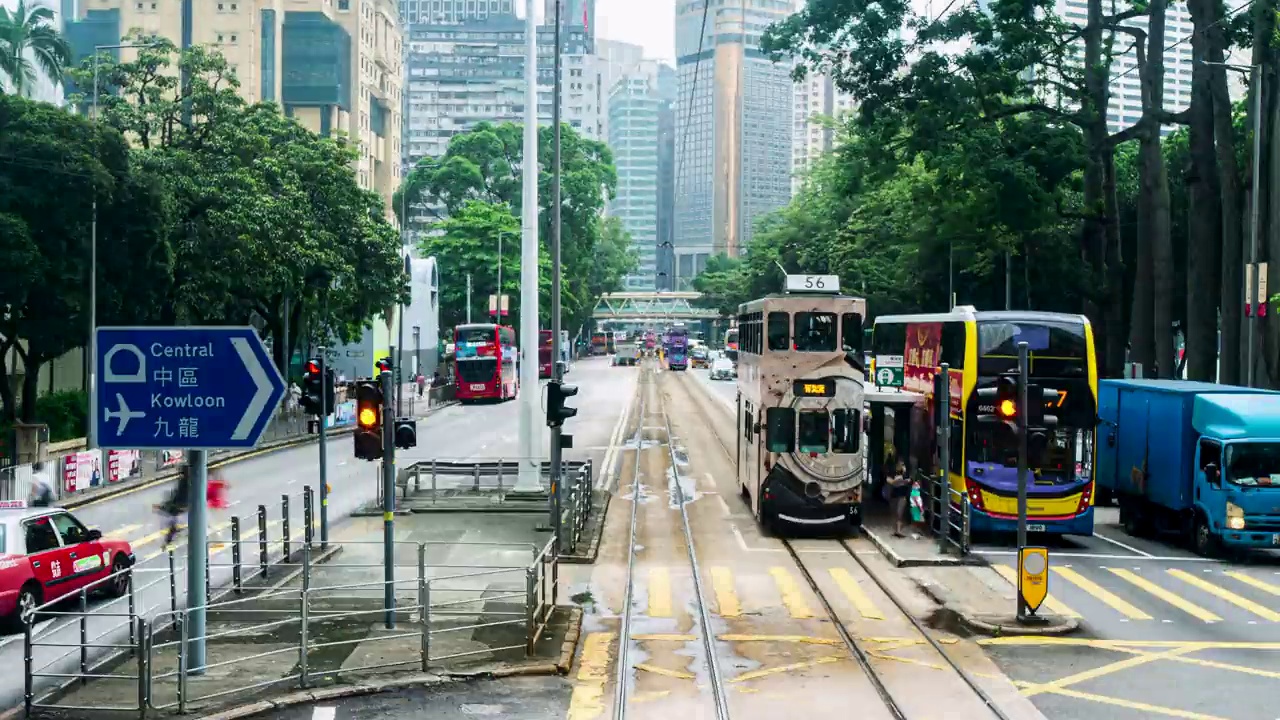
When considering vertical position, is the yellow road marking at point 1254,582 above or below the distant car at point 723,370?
below

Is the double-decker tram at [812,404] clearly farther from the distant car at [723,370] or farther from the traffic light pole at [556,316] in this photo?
the distant car at [723,370]

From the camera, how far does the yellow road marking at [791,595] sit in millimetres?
18453

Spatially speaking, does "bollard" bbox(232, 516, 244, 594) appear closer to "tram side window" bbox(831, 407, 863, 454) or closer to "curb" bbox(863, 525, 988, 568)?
"curb" bbox(863, 525, 988, 568)

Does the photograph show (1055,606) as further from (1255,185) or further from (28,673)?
(1255,185)

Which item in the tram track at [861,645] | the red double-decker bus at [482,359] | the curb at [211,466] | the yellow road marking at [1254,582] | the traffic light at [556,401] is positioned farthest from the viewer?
the red double-decker bus at [482,359]

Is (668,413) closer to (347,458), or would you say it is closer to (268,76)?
(347,458)

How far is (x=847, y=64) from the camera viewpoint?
39.1m

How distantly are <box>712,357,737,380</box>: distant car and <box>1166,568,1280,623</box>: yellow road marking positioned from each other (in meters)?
70.7

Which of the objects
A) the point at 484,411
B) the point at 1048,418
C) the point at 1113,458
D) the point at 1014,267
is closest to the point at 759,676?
the point at 1048,418

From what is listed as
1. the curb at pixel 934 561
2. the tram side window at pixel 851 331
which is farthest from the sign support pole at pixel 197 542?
the tram side window at pixel 851 331

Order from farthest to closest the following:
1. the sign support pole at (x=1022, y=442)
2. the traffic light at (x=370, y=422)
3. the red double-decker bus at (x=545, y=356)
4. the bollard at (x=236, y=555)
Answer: the red double-decker bus at (x=545, y=356)
the bollard at (x=236, y=555)
the sign support pole at (x=1022, y=442)
the traffic light at (x=370, y=422)

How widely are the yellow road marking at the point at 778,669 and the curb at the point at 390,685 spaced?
1939 millimetres

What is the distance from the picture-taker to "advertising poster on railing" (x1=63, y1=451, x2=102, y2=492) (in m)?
33.0

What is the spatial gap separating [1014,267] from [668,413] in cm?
1739
